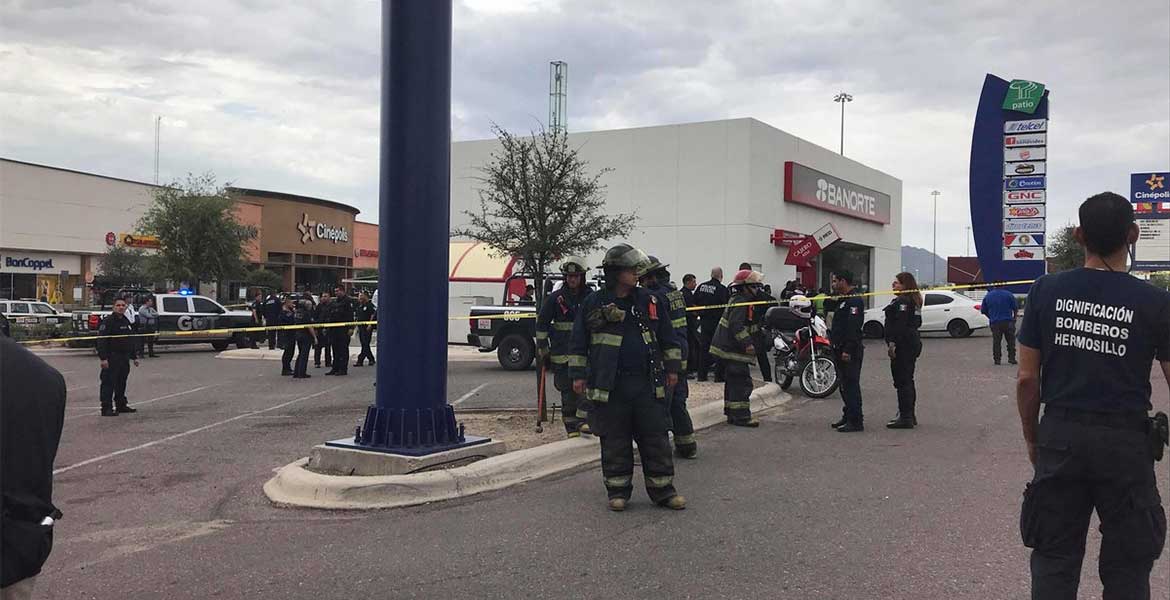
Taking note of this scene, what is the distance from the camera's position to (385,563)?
524 centimetres

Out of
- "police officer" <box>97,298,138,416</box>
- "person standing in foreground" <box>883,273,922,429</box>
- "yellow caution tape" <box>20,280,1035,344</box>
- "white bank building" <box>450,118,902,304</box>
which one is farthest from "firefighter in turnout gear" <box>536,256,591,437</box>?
"white bank building" <box>450,118,902,304</box>

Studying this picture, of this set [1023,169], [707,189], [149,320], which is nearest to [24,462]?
[1023,169]

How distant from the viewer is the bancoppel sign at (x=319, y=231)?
61.9 meters

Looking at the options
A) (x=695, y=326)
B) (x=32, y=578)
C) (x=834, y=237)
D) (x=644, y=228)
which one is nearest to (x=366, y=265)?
(x=644, y=228)

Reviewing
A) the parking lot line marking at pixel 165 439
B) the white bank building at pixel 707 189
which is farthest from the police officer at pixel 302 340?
the white bank building at pixel 707 189

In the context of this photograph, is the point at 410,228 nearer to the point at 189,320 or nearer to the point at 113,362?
the point at 113,362

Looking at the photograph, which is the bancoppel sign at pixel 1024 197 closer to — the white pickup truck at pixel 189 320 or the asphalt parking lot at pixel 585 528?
the asphalt parking lot at pixel 585 528

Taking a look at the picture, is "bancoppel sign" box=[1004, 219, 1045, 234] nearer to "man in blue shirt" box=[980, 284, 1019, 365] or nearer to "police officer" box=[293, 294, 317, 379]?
"man in blue shirt" box=[980, 284, 1019, 365]

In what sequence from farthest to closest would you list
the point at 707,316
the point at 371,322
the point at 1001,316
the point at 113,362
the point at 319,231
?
the point at 319,231
the point at 371,322
the point at 1001,316
the point at 707,316
the point at 113,362

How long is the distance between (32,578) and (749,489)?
17.5 feet

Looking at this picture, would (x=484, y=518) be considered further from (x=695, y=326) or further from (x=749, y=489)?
(x=695, y=326)

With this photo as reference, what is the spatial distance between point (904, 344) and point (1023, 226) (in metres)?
2.90

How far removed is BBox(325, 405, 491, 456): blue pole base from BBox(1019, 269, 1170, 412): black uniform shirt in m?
5.13

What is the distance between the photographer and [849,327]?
10047mm
